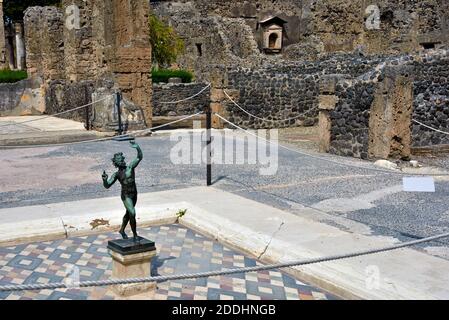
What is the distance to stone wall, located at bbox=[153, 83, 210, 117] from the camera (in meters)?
19.7

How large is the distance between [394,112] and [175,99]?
38.5ft

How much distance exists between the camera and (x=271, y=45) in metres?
35.9

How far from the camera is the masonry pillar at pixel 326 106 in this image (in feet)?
34.4

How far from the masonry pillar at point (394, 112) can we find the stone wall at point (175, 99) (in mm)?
10467

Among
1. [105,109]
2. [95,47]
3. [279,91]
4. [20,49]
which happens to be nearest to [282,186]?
[105,109]

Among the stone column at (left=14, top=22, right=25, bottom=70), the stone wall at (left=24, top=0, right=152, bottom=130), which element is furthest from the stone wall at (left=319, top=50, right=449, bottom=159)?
the stone column at (left=14, top=22, right=25, bottom=70)

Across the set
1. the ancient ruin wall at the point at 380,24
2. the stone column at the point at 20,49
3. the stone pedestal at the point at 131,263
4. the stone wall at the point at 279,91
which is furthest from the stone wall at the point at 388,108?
the stone column at the point at 20,49

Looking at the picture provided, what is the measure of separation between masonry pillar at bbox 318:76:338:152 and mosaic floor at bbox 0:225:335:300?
225 inches

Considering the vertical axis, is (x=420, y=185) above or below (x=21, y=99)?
above
